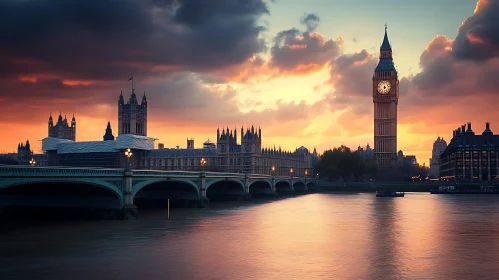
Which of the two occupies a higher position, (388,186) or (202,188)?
(202,188)

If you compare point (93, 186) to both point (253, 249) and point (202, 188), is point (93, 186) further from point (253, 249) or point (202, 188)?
point (253, 249)

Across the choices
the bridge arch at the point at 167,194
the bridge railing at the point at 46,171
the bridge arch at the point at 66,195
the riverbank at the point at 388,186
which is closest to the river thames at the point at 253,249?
the bridge arch at the point at 66,195

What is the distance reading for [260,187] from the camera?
5468 inches

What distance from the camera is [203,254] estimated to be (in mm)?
40031

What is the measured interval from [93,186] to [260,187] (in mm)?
78023

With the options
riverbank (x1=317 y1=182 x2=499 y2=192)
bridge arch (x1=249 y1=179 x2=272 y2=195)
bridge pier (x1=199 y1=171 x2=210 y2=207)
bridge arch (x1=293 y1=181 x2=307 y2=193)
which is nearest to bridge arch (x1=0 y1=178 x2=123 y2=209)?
bridge pier (x1=199 y1=171 x2=210 y2=207)

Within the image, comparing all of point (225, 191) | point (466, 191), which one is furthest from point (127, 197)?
point (466, 191)

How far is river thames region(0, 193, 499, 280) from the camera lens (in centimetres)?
3316

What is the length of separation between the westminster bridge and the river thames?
4.10 meters

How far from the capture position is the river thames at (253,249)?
33.2 meters

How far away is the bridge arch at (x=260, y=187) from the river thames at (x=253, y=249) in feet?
226

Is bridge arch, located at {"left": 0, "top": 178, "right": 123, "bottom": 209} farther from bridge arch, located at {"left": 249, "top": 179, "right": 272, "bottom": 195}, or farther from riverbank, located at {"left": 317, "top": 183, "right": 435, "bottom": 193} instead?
riverbank, located at {"left": 317, "top": 183, "right": 435, "bottom": 193}

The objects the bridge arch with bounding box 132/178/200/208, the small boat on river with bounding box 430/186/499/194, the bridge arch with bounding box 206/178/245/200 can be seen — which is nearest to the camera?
the bridge arch with bounding box 132/178/200/208

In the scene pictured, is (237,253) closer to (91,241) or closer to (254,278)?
(254,278)
